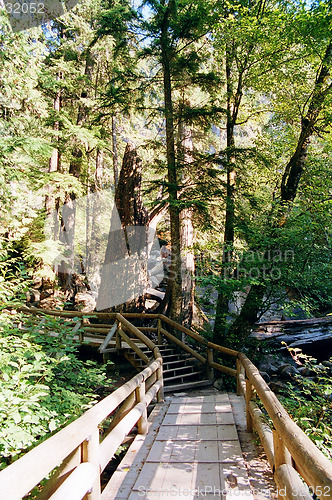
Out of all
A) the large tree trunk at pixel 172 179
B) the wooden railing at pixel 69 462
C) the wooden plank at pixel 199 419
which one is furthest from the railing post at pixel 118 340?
the wooden railing at pixel 69 462

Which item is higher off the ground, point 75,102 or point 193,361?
point 75,102

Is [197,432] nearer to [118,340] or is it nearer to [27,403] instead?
[27,403]

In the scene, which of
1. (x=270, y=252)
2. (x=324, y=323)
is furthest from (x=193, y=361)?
(x=324, y=323)

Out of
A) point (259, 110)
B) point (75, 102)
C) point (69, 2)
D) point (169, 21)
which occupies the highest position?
point (69, 2)

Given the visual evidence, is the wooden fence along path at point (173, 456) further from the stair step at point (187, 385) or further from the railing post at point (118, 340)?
the railing post at point (118, 340)

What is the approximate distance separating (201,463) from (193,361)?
5.53 metres

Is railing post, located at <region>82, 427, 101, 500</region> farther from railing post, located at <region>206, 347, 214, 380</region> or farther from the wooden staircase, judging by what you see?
railing post, located at <region>206, 347, 214, 380</region>

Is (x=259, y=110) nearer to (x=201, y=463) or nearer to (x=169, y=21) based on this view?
(x=169, y=21)

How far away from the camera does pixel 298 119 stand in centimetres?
890

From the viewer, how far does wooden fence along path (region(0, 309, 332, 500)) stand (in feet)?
4.92

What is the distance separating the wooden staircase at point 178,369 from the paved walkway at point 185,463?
297 cm

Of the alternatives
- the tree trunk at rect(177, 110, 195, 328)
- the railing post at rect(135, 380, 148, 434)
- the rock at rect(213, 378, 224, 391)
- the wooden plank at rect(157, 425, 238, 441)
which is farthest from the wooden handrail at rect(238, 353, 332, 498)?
the tree trunk at rect(177, 110, 195, 328)

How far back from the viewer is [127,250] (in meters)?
10.1

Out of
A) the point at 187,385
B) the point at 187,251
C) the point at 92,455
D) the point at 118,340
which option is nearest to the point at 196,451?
the point at 92,455
